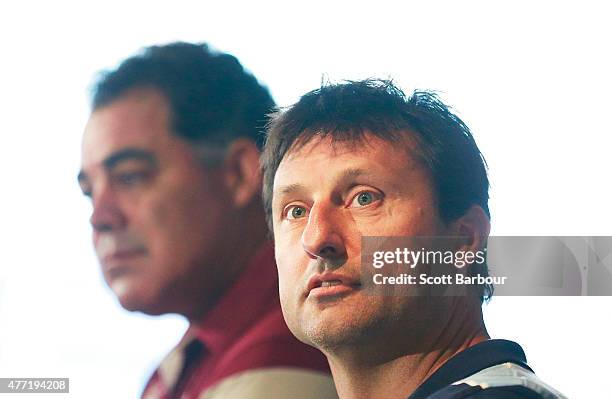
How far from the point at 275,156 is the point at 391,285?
315mm

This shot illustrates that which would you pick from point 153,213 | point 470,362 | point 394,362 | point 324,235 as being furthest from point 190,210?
point 470,362

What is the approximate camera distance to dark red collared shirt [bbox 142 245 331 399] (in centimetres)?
176

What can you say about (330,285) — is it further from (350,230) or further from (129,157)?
(129,157)

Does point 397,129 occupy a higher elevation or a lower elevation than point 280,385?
higher

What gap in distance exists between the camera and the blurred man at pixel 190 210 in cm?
181

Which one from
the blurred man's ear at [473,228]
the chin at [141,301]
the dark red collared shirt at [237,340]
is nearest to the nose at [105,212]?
the chin at [141,301]

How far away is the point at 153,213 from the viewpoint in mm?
1811

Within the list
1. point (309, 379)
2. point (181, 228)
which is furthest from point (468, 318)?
point (181, 228)

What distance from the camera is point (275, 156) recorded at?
5.61 ft

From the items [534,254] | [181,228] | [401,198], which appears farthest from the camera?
[181,228]

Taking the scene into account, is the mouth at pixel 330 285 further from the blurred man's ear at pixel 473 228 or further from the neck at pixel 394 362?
the blurred man's ear at pixel 473 228

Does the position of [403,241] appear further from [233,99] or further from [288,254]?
[233,99]

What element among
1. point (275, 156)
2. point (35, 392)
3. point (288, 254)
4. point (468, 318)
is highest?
point (275, 156)

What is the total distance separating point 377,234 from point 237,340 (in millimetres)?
393
